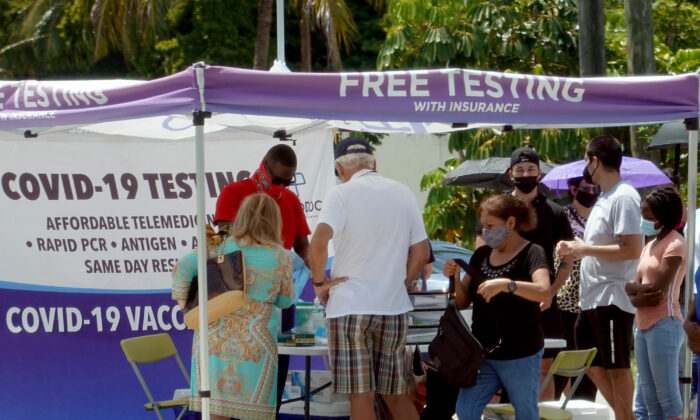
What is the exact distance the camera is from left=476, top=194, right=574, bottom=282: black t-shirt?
584 centimetres

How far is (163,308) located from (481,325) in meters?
3.12

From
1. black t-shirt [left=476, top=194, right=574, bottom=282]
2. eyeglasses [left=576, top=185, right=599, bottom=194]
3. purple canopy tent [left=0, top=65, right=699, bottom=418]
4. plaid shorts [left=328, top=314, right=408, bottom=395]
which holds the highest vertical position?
purple canopy tent [left=0, top=65, right=699, bottom=418]

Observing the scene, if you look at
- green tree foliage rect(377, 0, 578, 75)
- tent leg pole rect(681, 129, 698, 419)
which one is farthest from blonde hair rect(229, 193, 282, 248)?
green tree foliage rect(377, 0, 578, 75)

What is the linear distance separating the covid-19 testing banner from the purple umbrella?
11.5ft

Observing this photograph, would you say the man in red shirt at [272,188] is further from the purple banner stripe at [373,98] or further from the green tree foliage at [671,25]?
the green tree foliage at [671,25]

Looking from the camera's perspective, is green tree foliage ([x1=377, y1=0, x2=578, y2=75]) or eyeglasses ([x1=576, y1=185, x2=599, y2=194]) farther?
green tree foliage ([x1=377, y1=0, x2=578, y2=75])

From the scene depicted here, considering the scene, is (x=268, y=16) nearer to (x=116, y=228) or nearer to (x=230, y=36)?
(x=230, y=36)

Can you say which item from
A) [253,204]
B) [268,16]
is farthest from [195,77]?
[268,16]

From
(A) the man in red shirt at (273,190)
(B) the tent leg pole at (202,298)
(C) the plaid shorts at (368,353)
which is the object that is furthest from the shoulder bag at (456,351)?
(A) the man in red shirt at (273,190)

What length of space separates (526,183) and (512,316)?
1.25 m

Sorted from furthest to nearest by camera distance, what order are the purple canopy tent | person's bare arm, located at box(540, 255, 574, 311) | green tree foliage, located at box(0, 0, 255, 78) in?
1. green tree foliage, located at box(0, 0, 255, 78)
2. person's bare arm, located at box(540, 255, 574, 311)
3. the purple canopy tent

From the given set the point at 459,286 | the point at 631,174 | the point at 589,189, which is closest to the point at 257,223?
the point at 459,286

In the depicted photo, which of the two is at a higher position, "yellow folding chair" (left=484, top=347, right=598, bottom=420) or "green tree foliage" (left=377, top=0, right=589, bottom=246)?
"green tree foliage" (left=377, top=0, right=589, bottom=246)

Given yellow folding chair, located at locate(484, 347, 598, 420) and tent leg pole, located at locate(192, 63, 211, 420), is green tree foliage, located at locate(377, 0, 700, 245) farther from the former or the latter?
tent leg pole, located at locate(192, 63, 211, 420)
